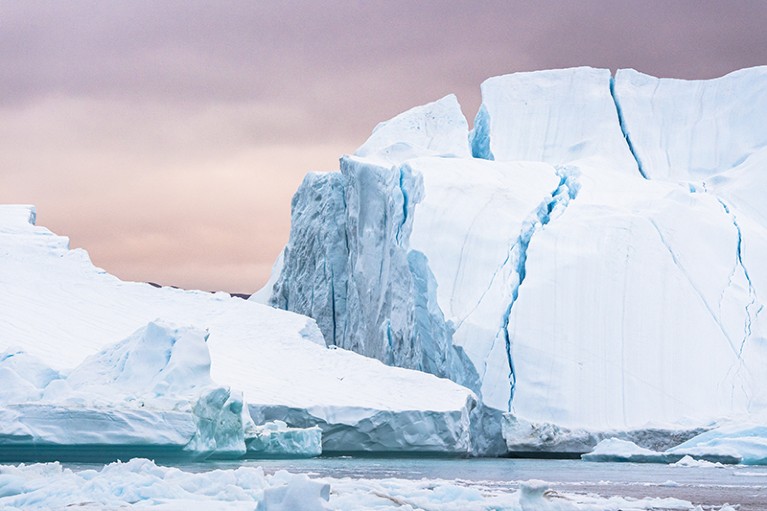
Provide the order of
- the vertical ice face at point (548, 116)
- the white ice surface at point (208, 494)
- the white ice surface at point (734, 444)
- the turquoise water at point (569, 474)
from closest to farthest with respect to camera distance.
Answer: the white ice surface at point (208, 494) < the turquoise water at point (569, 474) < the white ice surface at point (734, 444) < the vertical ice face at point (548, 116)

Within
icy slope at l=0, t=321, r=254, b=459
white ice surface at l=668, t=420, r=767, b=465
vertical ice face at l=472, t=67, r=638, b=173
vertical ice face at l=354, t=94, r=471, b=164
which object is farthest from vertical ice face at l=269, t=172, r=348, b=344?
icy slope at l=0, t=321, r=254, b=459

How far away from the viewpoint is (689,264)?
71.6ft

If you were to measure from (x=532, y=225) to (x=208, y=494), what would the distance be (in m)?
13.9

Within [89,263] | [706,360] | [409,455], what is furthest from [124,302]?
[706,360]

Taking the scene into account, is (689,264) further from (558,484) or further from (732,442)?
(558,484)

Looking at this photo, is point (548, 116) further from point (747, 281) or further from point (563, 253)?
point (747, 281)

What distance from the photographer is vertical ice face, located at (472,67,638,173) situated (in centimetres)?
2703

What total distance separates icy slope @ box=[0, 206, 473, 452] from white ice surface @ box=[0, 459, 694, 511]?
654 cm

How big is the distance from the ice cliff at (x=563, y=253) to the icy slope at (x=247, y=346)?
6.42 ft

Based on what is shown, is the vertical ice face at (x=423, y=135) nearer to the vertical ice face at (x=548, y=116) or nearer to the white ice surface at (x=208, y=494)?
the vertical ice face at (x=548, y=116)

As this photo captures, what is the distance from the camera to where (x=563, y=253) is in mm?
21406

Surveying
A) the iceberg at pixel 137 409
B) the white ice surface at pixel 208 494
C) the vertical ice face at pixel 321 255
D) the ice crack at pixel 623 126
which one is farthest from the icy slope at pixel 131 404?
the ice crack at pixel 623 126

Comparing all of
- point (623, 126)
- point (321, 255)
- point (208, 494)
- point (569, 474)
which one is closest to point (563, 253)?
point (321, 255)

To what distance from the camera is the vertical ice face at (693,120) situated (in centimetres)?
2662
